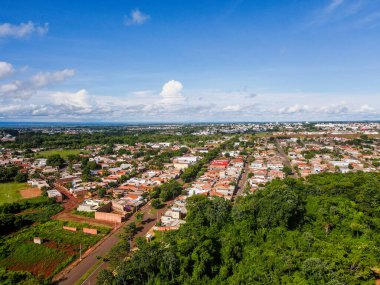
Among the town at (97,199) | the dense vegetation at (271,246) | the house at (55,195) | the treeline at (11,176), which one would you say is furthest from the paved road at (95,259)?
the treeline at (11,176)

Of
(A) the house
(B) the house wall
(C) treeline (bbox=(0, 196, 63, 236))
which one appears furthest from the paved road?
(A) the house

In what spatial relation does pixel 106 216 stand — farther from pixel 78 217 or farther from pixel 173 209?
pixel 173 209

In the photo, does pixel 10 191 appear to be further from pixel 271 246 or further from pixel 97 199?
pixel 271 246

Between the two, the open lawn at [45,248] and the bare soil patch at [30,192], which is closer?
the open lawn at [45,248]

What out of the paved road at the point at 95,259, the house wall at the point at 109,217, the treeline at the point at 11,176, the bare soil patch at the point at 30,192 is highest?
the treeline at the point at 11,176

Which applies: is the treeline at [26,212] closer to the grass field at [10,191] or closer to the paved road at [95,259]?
the grass field at [10,191]

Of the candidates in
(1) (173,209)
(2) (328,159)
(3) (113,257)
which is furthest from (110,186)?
(2) (328,159)

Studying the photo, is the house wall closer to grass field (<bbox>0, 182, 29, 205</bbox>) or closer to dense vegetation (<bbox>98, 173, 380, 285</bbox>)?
dense vegetation (<bbox>98, 173, 380, 285</bbox>)

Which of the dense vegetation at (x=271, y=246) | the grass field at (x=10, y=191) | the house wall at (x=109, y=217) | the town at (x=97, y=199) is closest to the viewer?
the dense vegetation at (x=271, y=246)
